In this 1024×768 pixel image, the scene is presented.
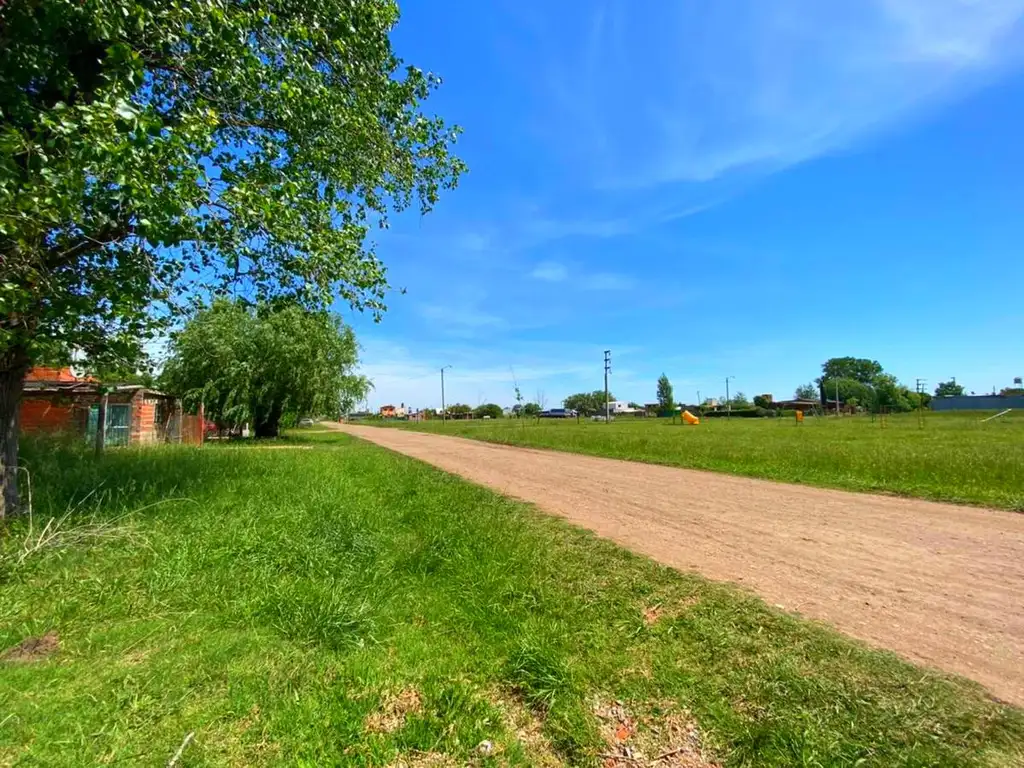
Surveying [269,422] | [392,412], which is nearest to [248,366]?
[269,422]

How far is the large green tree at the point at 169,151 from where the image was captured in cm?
442

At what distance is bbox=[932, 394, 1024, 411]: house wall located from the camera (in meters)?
84.8

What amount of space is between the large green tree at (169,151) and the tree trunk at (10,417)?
2cm

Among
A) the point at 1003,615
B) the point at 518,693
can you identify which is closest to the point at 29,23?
the point at 518,693

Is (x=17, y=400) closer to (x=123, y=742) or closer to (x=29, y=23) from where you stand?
(x=29, y=23)

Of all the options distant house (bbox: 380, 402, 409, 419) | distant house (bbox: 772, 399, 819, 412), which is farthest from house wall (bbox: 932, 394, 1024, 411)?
distant house (bbox: 380, 402, 409, 419)

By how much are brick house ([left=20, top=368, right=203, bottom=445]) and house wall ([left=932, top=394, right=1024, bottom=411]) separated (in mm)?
101131

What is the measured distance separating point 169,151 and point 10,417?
15.8ft

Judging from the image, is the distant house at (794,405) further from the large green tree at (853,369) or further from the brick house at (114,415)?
the brick house at (114,415)

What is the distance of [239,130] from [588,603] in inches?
296

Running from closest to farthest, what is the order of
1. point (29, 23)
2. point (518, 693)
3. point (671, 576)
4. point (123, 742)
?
point (123, 742), point (518, 693), point (29, 23), point (671, 576)

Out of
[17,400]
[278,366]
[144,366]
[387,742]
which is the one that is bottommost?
[387,742]

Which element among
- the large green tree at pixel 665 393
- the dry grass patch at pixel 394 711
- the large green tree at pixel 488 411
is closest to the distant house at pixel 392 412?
the large green tree at pixel 488 411

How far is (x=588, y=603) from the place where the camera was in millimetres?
4449
